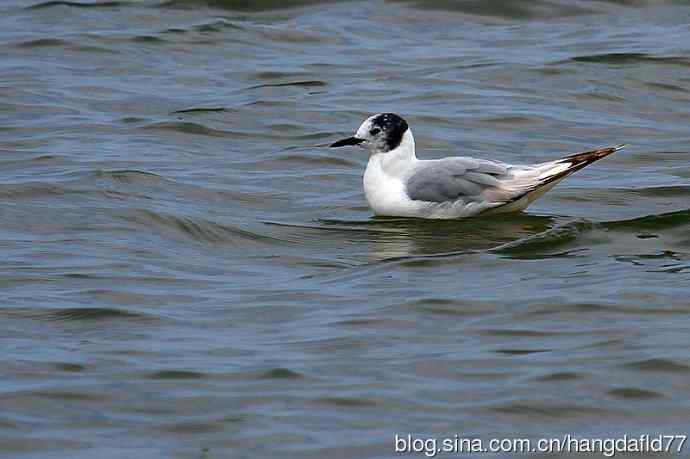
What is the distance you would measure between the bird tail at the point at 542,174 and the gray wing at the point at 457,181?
0.35 ft

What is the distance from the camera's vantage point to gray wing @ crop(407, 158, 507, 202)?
31.4ft

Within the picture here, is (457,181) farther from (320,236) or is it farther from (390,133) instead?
(320,236)

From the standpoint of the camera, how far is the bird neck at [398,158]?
32.8 ft

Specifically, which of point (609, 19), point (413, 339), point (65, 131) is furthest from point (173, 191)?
point (609, 19)

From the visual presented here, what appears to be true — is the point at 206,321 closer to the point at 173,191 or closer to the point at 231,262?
the point at 231,262

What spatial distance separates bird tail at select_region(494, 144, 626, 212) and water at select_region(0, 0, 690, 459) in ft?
0.75

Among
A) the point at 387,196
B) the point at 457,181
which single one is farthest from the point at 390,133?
the point at 457,181

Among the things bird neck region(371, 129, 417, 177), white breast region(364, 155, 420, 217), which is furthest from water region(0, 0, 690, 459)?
bird neck region(371, 129, 417, 177)

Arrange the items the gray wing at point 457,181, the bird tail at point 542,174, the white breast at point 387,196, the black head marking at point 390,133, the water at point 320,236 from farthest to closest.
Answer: the black head marking at point 390,133, the white breast at point 387,196, the gray wing at point 457,181, the bird tail at point 542,174, the water at point 320,236

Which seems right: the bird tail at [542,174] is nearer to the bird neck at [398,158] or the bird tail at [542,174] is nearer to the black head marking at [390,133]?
the bird neck at [398,158]

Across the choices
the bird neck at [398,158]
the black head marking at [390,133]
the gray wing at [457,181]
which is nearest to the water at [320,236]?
the gray wing at [457,181]

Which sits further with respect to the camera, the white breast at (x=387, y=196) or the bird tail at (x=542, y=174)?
the white breast at (x=387, y=196)

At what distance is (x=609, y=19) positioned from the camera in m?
16.8

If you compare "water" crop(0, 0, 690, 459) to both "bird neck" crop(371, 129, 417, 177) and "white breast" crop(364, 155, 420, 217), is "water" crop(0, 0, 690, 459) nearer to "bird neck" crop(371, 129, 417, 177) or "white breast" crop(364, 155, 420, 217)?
"white breast" crop(364, 155, 420, 217)
